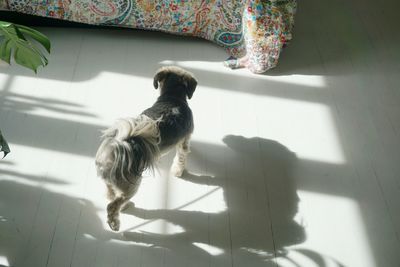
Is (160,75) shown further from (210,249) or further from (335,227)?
(335,227)

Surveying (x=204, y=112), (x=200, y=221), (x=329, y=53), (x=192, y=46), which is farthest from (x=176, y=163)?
(x=329, y=53)

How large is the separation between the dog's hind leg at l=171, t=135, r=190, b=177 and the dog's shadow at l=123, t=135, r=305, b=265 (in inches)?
2.2

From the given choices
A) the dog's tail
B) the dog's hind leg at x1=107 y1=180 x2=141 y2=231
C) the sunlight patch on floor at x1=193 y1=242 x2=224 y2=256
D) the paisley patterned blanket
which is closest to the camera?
the dog's tail

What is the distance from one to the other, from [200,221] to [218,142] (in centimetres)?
50

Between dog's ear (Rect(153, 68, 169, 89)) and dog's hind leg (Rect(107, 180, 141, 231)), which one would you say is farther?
dog's ear (Rect(153, 68, 169, 89))

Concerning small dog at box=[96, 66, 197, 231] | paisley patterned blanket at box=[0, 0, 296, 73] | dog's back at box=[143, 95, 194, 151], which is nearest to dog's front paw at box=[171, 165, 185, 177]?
small dog at box=[96, 66, 197, 231]

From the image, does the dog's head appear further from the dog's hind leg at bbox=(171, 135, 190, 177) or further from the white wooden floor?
the white wooden floor

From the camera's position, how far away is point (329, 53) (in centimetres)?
275

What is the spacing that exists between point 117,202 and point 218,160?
0.66 m

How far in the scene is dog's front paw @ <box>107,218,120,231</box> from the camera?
1621 millimetres

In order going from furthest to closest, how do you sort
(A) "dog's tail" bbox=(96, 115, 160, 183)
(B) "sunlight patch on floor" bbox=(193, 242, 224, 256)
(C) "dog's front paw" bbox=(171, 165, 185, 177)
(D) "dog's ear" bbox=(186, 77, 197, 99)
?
(C) "dog's front paw" bbox=(171, 165, 185, 177) → (D) "dog's ear" bbox=(186, 77, 197, 99) → (B) "sunlight patch on floor" bbox=(193, 242, 224, 256) → (A) "dog's tail" bbox=(96, 115, 160, 183)

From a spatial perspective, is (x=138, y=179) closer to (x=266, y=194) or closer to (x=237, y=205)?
(x=237, y=205)

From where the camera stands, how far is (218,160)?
206cm

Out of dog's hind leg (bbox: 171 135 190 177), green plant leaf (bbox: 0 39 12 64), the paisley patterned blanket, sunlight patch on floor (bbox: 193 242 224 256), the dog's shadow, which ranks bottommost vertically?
sunlight patch on floor (bbox: 193 242 224 256)
